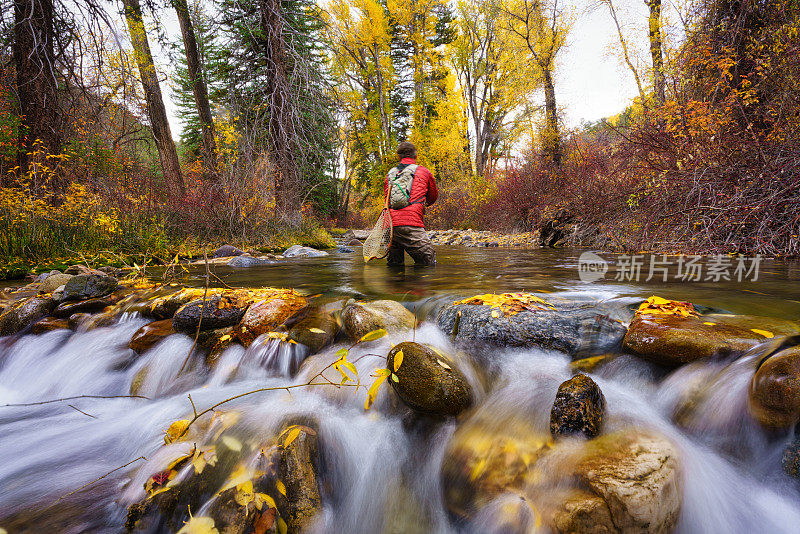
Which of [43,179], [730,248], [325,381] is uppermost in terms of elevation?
[43,179]

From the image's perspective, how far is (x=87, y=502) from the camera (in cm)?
176

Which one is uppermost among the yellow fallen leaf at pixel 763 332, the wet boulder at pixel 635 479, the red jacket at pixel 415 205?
the red jacket at pixel 415 205

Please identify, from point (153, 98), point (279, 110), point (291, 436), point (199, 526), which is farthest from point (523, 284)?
point (153, 98)

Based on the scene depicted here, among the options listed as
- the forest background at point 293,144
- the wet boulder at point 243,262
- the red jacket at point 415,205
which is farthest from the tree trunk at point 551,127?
the wet boulder at point 243,262

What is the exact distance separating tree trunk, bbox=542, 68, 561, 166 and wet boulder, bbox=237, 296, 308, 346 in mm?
12546

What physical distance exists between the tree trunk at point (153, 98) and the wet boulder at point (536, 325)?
9126 mm

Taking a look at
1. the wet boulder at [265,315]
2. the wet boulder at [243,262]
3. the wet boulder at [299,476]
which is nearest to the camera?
the wet boulder at [299,476]

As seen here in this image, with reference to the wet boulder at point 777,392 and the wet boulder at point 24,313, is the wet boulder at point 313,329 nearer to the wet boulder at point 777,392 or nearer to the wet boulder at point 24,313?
the wet boulder at point 777,392

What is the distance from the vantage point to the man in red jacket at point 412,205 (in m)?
5.97

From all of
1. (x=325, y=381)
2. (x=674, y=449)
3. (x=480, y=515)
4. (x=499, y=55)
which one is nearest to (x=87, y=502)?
(x=325, y=381)

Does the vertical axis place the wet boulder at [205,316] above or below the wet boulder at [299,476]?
above

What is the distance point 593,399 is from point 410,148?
516 cm

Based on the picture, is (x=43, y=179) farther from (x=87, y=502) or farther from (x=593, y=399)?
(x=593, y=399)

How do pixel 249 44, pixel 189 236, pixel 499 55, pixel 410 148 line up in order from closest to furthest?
pixel 410 148
pixel 189 236
pixel 249 44
pixel 499 55
